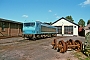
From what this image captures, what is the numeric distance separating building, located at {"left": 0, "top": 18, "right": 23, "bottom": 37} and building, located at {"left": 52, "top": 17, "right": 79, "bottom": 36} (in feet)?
58.9

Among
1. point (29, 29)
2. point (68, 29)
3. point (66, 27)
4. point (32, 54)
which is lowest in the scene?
point (32, 54)

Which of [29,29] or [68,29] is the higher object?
[68,29]

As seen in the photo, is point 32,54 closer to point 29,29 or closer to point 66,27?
point 29,29

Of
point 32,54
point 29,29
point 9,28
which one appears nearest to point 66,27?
point 9,28

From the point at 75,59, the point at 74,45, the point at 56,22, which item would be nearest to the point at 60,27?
the point at 56,22

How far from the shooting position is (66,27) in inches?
1837

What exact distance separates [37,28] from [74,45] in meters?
12.5

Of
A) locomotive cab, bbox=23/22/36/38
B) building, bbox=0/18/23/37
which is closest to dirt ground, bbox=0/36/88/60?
locomotive cab, bbox=23/22/36/38

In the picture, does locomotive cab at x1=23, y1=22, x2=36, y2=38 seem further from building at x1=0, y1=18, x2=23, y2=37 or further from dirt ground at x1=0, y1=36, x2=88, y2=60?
dirt ground at x1=0, y1=36, x2=88, y2=60

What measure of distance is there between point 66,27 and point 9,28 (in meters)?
23.7

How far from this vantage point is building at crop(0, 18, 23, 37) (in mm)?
25453

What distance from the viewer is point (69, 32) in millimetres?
45625

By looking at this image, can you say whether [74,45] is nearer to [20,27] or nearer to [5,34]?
[5,34]

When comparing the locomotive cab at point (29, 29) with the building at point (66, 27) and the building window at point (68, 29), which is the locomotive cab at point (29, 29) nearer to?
the building at point (66, 27)
